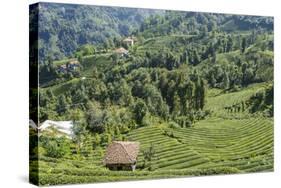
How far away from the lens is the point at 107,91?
439 inches

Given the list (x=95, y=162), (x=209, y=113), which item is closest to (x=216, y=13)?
(x=209, y=113)

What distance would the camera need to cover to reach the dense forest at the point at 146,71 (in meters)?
10.8

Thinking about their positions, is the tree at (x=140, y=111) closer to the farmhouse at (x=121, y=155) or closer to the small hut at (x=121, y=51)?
the farmhouse at (x=121, y=155)

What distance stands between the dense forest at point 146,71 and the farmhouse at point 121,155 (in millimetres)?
115

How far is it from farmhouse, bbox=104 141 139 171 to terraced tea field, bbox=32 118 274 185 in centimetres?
9

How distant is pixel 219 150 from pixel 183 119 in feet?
2.79

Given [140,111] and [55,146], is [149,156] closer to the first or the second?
[140,111]

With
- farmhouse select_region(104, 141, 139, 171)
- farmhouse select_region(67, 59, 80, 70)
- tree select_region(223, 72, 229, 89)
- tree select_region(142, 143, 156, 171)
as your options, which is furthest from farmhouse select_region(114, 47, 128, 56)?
tree select_region(223, 72, 229, 89)

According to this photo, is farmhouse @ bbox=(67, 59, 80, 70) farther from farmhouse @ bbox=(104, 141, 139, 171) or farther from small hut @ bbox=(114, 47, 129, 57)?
farmhouse @ bbox=(104, 141, 139, 171)

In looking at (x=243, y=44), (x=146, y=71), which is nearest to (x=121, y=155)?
(x=146, y=71)

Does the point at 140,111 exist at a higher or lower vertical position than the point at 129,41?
lower

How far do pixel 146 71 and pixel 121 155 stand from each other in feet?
4.46

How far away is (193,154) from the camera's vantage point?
468 inches

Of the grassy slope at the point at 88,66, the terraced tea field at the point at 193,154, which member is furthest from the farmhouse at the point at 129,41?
the terraced tea field at the point at 193,154
